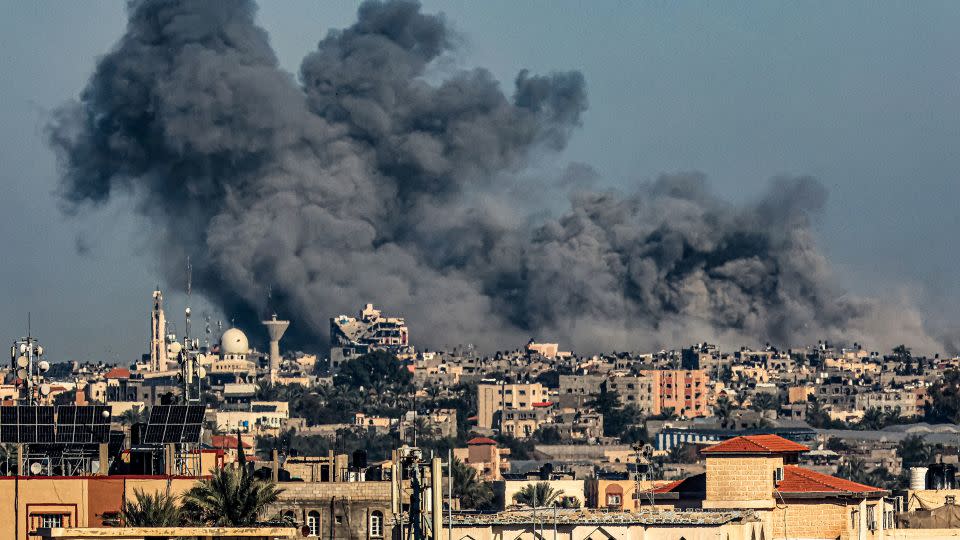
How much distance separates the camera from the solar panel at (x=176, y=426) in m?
35.2

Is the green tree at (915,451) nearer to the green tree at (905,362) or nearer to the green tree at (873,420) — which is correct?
the green tree at (873,420)

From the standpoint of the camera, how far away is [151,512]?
2847 cm

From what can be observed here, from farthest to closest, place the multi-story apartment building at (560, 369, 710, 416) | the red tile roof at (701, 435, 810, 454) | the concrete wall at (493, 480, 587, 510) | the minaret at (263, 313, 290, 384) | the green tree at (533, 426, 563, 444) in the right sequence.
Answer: the minaret at (263, 313, 290, 384), the multi-story apartment building at (560, 369, 710, 416), the green tree at (533, 426, 563, 444), the concrete wall at (493, 480, 587, 510), the red tile roof at (701, 435, 810, 454)

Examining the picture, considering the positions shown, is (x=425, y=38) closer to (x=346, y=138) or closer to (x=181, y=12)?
(x=346, y=138)

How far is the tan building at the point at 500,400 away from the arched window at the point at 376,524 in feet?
381

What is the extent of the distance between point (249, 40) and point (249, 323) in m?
24.7

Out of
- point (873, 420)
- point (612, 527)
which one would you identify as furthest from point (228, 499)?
point (873, 420)

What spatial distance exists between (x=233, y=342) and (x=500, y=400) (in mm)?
34850

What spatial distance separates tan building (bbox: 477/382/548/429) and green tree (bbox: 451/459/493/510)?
71.2 m

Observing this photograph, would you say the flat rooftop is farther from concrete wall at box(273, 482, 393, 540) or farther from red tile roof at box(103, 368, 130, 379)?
red tile roof at box(103, 368, 130, 379)

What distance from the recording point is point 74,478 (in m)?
30.5

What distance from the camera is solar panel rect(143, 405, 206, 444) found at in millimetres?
35188

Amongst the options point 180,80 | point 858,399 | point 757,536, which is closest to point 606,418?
point 858,399

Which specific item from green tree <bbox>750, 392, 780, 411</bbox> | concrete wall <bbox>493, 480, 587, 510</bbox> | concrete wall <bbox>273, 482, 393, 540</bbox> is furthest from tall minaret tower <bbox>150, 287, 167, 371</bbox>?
concrete wall <bbox>273, 482, 393, 540</bbox>
